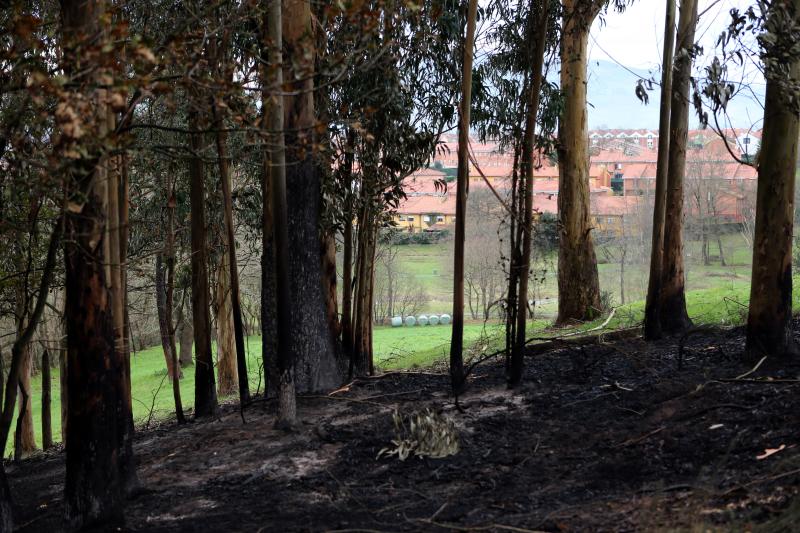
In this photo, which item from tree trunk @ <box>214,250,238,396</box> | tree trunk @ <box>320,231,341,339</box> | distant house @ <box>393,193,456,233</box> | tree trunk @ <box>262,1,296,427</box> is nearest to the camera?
tree trunk @ <box>262,1,296,427</box>

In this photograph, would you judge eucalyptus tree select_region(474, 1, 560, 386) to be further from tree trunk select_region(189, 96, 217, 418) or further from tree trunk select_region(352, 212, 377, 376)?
tree trunk select_region(189, 96, 217, 418)

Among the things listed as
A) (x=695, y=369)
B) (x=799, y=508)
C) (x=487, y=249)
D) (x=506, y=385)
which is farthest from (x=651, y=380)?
(x=487, y=249)

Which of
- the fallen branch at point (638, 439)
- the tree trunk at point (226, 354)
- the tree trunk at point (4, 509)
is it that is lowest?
the tree trunk at point (226, 354)

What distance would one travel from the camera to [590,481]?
5469mm

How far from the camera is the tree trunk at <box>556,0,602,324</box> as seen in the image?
48.2ft

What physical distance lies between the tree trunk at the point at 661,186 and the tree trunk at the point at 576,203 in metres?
5.00

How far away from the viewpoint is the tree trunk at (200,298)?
8.98m

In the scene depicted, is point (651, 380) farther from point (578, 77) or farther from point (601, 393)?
point (578, 77)

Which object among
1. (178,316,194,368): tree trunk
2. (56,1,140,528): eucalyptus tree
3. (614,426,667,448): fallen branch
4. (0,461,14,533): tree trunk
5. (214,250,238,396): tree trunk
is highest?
(56,1,140,528): eucalyptus tree

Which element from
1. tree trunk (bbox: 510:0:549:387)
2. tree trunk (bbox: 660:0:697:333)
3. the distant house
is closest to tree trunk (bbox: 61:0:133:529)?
tree trunk (bbox: 510:0:549:387)

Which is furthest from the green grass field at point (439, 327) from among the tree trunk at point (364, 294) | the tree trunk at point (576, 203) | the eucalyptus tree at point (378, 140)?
the eucalyptus tree at point (378, 140)

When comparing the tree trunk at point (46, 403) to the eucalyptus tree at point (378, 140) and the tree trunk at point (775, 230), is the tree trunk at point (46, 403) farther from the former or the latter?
the tree trunk at point (775, 230)

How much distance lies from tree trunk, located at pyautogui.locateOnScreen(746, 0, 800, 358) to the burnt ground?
0.47 meters

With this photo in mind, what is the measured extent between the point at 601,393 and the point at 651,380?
530 millimetres
